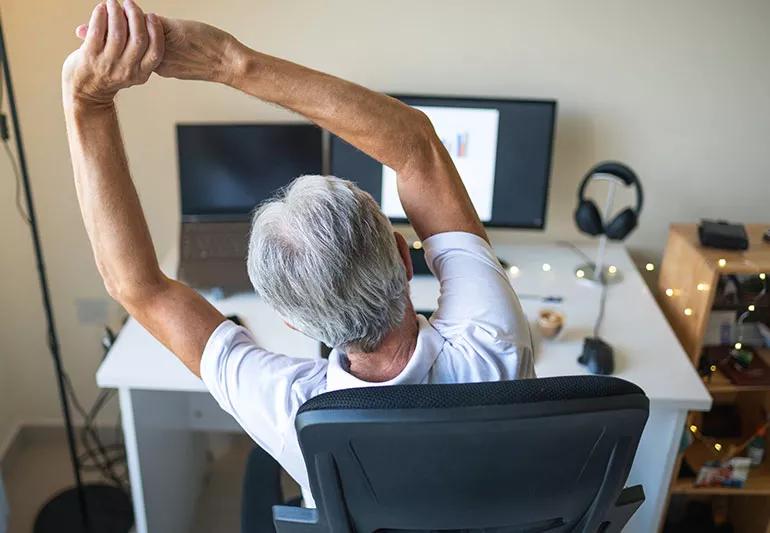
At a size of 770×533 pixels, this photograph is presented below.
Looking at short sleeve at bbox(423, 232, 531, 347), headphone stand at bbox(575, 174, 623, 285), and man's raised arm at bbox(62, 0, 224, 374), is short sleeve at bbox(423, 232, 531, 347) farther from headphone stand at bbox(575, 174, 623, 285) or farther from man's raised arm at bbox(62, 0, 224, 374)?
headphone stand at bbox(575, 174, 623, 285)

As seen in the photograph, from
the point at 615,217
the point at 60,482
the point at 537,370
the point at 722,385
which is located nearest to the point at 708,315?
the point at 722,385

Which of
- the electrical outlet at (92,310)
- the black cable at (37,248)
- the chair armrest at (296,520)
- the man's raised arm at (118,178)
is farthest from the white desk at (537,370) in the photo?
the chair armrest at (296,520)

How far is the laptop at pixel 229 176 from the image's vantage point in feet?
6.25

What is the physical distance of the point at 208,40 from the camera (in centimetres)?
89

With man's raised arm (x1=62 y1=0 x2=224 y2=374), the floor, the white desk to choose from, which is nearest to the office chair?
man's raised arm (x1=62 y1=0 x2=224 y2=374)

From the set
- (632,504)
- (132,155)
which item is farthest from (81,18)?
(632,504)

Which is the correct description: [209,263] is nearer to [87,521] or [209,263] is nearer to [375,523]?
[87,521]

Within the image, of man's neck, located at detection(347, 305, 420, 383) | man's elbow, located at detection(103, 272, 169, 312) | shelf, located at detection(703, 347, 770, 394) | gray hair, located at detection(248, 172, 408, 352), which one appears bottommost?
shelf, located at detection(703, 347, 770, 394)

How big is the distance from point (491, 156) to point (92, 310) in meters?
1.28

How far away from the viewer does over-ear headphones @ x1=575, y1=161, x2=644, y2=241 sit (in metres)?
1.84

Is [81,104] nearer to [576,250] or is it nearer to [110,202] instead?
[110,202]

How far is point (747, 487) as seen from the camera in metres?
1.88

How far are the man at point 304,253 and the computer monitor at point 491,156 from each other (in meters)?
0.89

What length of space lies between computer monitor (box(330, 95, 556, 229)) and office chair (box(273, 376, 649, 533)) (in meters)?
1.23
